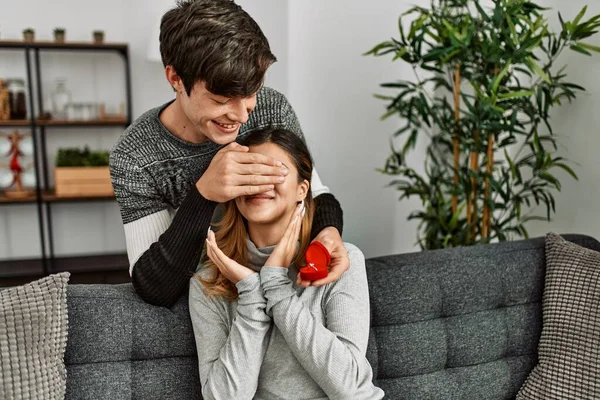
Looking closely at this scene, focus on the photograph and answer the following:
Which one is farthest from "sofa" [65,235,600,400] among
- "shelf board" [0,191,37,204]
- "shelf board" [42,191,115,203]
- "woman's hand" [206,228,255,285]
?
"shelf board" [0,191,37,204]

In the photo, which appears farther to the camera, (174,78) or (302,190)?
(302,190)

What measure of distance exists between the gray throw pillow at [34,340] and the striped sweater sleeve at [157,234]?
0.19m

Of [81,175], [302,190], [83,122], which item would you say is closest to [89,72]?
[83,122]

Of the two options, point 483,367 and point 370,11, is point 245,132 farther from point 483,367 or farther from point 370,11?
point 370,11

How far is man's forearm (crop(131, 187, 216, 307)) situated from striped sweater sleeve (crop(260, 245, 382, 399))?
194mm

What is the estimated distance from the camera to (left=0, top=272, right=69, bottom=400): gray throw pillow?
3.98 ft

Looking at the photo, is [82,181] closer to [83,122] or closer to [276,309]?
[83,122]

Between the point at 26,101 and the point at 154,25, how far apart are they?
96 centimetres

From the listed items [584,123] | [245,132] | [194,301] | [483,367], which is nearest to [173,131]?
[245,132]

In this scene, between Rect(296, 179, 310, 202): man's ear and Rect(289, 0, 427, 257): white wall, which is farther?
Rect(289, 0, 427, 257): white wall

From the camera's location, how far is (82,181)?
373 centimetres

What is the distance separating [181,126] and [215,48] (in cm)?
34

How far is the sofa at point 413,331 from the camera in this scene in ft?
4.54

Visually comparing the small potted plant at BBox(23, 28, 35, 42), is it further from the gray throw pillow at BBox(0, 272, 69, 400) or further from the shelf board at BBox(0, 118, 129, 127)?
A: the gray throw pillow at BBox(0, 272, 69, 400)
